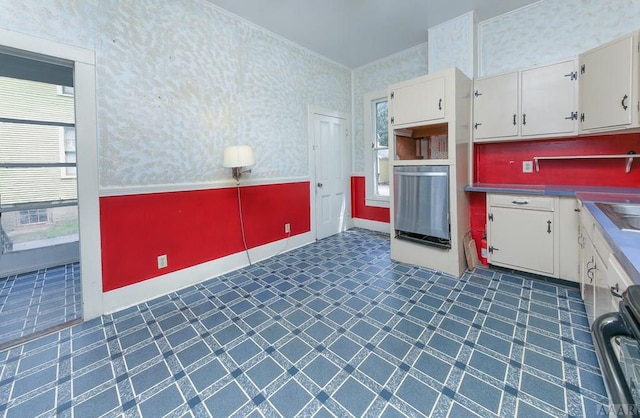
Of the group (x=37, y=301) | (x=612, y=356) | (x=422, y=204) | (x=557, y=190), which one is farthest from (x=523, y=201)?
(x=37, y=301)

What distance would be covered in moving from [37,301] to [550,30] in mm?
5769

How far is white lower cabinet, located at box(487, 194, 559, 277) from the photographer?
259 centimetres

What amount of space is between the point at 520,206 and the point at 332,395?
2494 mm

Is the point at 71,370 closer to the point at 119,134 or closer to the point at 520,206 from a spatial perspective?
the point at 119,134

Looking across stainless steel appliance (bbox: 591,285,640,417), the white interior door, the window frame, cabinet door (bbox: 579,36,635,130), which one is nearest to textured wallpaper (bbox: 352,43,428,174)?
the white interior door

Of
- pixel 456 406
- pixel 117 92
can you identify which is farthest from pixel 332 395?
pixel 117 92

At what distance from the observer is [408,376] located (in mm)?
1587

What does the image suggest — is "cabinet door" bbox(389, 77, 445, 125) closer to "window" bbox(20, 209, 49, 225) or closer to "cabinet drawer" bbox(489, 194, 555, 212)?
"cabinet drawer" bbox(489, 194, 555, 212)

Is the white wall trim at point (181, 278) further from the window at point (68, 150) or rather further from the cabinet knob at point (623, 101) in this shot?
the cabinet knob at point (623, 101)

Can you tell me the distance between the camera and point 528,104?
278 cm

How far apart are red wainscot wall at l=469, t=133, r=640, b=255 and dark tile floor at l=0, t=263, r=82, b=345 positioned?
13.8 ft

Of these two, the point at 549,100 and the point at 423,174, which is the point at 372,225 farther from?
the point at 549,100

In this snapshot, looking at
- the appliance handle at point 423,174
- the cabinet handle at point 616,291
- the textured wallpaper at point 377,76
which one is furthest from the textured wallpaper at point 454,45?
the cabinet handle at point 616,291

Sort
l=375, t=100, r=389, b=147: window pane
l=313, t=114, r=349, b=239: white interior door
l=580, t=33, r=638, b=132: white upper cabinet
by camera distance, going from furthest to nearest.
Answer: l=375, t=100, r=389, b=147: window pane → l=313, t=114, r=349, b=239: white interior door → l=580, t=33, r=638, b=132: white upper cabinet
